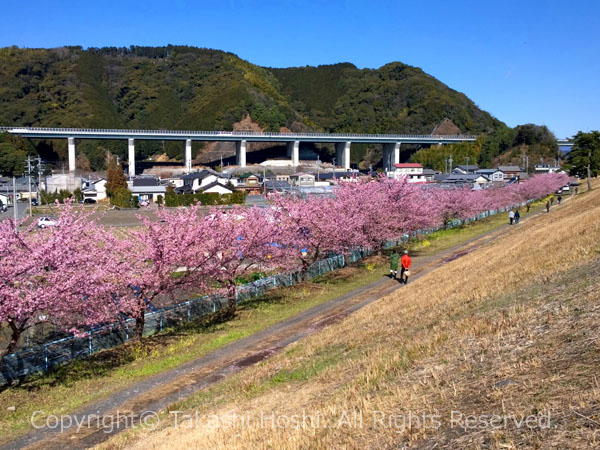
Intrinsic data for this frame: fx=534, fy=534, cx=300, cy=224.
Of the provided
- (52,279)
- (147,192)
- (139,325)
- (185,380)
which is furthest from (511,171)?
(52,279)

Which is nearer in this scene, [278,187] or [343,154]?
[278,187]

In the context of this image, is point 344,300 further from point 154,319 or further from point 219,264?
point 154,319

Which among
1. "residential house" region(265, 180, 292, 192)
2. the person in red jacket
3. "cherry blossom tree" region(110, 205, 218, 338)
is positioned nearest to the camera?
"cherry blossom tree" region(110, 205, 218, 338)

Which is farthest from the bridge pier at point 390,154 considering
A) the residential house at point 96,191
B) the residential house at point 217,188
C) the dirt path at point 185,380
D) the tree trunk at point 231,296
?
the tree trunk at point 231,296

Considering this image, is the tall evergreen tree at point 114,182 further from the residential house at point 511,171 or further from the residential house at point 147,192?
the residential house at point 511,171

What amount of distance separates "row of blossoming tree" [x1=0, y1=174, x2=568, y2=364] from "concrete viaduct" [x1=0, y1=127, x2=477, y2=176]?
115506mm

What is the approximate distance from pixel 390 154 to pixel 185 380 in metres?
170

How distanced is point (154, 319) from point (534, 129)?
15344 centimetres

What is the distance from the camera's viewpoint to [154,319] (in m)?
23.4

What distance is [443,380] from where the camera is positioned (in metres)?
9.38

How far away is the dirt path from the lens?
13.1m

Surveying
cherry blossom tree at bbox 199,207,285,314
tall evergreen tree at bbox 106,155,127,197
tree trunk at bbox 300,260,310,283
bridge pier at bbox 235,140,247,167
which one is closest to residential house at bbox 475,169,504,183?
bridge pier at bbox 235,140,247,167

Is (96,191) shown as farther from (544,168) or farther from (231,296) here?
(544,168)

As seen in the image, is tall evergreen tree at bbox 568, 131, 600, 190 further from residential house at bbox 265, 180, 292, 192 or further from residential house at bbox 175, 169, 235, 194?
residential house at bbox 175, 169, 235, 194
